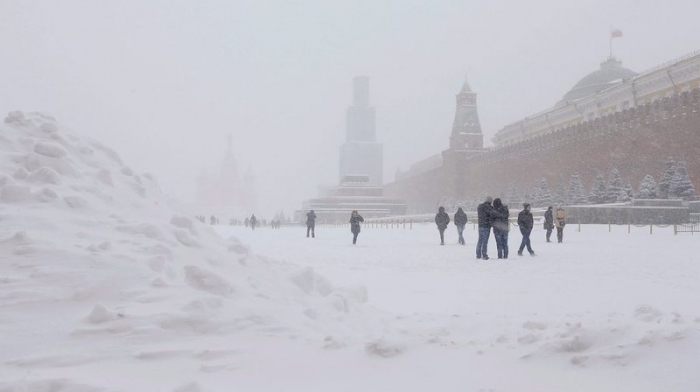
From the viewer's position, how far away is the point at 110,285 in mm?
4074

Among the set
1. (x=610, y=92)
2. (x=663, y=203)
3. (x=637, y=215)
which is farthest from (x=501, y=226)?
(x=610, y=92)

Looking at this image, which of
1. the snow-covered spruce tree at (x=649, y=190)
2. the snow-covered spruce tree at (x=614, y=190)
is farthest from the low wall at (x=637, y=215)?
the snow-covered spruce tree at (x=614, y=190)

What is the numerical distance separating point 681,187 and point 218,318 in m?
30.9

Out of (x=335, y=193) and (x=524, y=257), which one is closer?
(x=524, y=257)

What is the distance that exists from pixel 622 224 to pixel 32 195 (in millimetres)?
25883

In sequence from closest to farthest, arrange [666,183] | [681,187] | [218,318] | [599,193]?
[218,318] < [681,187] < [666,183] < [599,193]

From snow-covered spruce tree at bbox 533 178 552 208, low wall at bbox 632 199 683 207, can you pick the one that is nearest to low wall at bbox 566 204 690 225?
low wall at bbox 632 199 683 207

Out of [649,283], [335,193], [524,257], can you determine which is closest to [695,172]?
[524,257]

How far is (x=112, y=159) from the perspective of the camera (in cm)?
698

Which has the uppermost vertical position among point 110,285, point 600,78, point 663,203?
point 600,78

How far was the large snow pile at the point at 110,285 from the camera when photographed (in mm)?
3344

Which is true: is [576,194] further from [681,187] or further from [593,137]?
[593,137]

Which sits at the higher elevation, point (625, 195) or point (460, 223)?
point (625, 195)

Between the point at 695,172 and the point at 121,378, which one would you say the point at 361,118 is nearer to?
the point at 695,172
